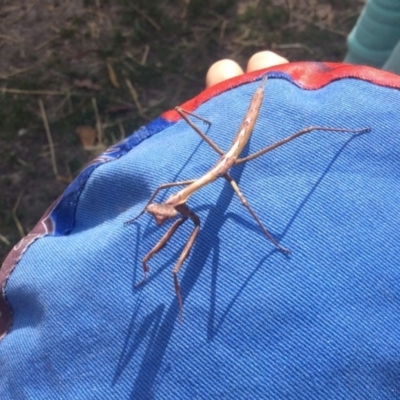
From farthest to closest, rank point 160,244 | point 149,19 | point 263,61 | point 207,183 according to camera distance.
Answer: point 149,19, point 263,61, point 207,183, point 160,244

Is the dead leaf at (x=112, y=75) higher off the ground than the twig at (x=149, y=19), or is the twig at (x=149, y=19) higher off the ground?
the twig at (x=149, y=19)

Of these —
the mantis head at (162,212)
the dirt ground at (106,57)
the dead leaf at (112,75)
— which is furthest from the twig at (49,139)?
the mantis head at (162,212)

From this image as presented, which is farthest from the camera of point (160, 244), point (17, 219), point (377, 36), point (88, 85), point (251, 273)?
point (88, 85)

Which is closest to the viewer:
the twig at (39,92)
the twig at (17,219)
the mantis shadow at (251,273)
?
the mantis shadow at (251,273)

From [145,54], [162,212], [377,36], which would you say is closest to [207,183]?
[162,212]

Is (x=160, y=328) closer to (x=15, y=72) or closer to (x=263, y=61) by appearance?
(x=263, y=61)

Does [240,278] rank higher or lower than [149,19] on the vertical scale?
higher

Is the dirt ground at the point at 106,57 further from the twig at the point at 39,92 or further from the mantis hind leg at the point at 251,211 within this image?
the mantis hind leg at the point at 251,211
